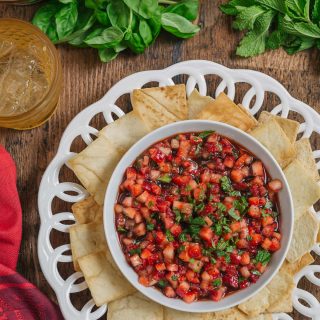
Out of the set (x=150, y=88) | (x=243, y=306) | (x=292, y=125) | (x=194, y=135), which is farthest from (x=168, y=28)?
(x=243, y=306)

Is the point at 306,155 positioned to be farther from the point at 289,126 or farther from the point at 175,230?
the point at 175,230

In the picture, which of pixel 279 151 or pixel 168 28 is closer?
pixel 279 151

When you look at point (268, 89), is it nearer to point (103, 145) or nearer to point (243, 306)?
point (103, 145)

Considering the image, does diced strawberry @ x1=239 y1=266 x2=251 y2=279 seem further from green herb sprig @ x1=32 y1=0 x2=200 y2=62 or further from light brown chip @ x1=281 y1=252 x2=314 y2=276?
green herb sprig @ x1=32 y1=0 x2=200 y2=62

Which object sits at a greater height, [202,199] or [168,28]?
[168,28]

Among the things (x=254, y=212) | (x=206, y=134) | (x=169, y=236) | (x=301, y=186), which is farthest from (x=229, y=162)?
(x=169, y=236)

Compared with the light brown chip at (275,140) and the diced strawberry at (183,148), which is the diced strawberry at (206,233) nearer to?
the diced strawberry at (183,148)

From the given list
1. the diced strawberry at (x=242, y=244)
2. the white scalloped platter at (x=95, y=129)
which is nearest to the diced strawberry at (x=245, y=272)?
the diced strawberry at (x=242, y=244)
